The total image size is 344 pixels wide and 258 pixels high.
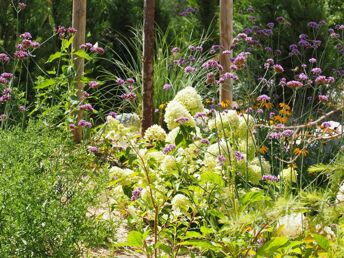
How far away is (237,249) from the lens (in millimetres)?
3338

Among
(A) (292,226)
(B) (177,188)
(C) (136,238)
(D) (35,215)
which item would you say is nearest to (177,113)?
(B) (177,188)

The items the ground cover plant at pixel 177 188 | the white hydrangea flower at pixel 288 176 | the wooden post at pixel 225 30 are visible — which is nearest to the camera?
the ground cover plant at pixel 177 188

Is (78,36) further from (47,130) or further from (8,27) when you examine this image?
(47,130)

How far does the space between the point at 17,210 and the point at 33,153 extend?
1.93 ft

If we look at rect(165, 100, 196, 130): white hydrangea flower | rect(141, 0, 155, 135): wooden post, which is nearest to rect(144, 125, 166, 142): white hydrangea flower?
rect(165, 100, 196, 130): white hydrangea flower

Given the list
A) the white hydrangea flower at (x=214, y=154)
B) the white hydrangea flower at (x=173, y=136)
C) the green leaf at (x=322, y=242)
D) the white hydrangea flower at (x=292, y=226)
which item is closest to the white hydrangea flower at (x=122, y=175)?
the white hydrangea flower at (x=173, y=136)

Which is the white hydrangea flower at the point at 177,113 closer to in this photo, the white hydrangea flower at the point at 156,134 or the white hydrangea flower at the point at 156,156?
the white hydrangea flower at the point at 156,156

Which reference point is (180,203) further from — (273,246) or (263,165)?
(273,246)

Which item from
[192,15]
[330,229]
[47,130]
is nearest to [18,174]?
[47,130]

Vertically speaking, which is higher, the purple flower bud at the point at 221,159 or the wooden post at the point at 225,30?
the wooden post at the point at 225,30

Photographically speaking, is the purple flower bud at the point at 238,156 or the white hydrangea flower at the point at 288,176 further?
the white hydrangea flower at the point at 288,176

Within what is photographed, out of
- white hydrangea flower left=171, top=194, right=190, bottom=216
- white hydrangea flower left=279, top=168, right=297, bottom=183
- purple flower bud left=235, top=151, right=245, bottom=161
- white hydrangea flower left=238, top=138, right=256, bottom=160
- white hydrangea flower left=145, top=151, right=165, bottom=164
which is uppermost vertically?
purple flower bud left=235, top=151, right=245, bottom=161

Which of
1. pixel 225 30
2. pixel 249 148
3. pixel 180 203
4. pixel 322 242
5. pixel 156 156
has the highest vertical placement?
pixel 225 30

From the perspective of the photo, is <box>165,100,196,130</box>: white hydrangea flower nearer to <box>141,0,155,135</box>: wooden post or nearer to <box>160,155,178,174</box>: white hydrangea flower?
<box>160,155,178,174</box>: white hydrangea flower
